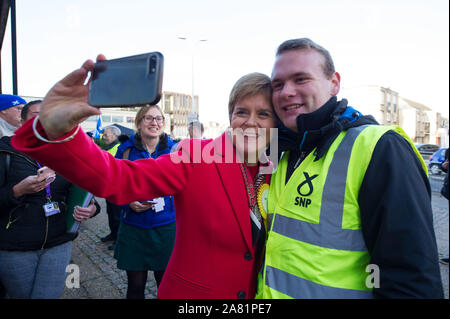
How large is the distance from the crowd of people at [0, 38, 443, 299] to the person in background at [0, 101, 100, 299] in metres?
0.01

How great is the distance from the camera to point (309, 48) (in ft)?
5.11

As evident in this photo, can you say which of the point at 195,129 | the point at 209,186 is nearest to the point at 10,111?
the point at 209,186

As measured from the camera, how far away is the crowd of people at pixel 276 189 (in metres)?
1.09

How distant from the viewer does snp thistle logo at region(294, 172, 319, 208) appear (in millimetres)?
1291

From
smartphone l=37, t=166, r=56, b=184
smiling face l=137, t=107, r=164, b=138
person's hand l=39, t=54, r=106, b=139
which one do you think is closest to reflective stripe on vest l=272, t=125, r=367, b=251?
person's hand l=39, t=54, r=106, b=139

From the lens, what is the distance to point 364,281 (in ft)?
3.91

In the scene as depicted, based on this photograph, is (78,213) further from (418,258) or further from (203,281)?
(418,258)

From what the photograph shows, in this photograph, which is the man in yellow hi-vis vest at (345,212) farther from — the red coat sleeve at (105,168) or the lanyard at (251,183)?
the red coat sleeve at (105,168)

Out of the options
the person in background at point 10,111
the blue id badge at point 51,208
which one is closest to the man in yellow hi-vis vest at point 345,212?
the blue id badge at point 51,208

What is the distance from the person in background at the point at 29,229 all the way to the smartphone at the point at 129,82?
1.46 meters

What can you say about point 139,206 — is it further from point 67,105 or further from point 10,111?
point 67,105

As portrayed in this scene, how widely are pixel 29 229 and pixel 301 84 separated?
2.25 meters

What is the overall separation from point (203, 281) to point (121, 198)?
0.60m
